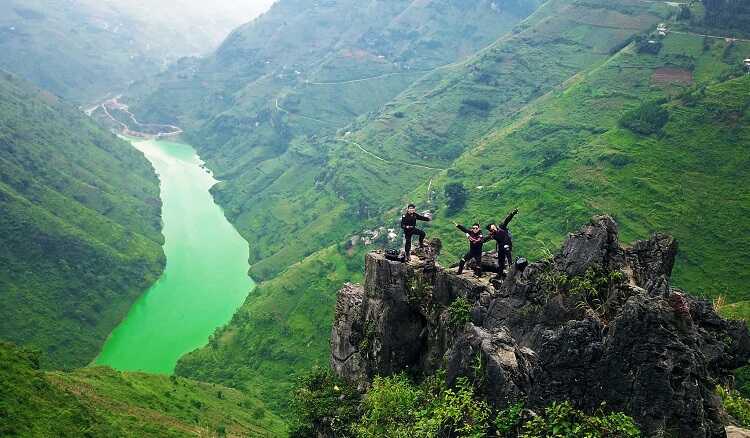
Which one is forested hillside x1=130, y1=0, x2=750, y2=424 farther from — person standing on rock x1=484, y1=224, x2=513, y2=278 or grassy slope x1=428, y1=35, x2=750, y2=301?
person standing on rock x1=484, y1=224, x2=513, y2=278

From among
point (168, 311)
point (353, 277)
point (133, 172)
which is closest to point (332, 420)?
point (353, 277)

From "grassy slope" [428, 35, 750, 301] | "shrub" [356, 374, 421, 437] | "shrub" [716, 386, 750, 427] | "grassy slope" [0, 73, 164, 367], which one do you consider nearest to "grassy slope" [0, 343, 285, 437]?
"shrub" [356, 374, 421, 437]

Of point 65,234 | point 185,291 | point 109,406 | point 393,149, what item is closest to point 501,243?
point 109,406

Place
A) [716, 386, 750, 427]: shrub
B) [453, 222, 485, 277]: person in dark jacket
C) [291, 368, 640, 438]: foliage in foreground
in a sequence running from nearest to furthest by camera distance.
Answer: [291, 368, 640, 438]: foliage in foreground
[716, 386, 750, 427]: shrub
[453, 222, 485, 277]: person in dark jacket

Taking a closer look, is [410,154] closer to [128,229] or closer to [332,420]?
[128,229]

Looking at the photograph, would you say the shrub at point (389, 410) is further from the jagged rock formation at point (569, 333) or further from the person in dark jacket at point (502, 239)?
the person in dark jacket at point (502, 239)

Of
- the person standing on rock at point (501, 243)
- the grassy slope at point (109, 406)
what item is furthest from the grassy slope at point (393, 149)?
the person standing on rock at point (501, 243)

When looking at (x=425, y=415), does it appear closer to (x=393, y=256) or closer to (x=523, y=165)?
(x=393, y=256)
